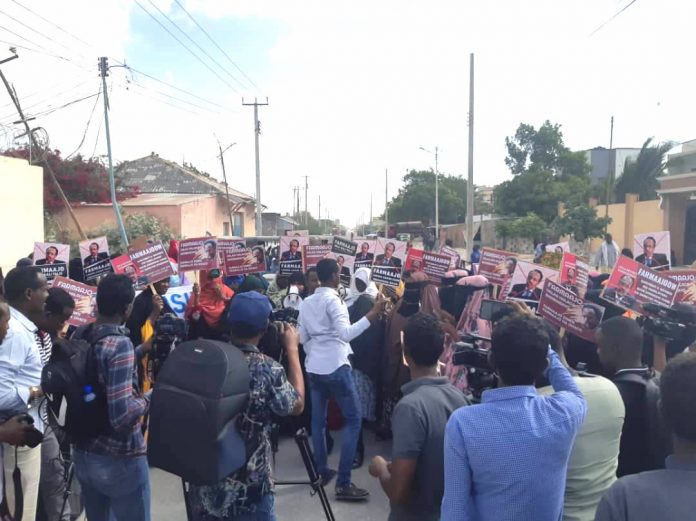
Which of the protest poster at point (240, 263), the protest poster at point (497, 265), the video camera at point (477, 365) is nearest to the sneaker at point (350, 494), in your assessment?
the video camera at point (477, 365)

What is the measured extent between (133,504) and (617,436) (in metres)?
2.27

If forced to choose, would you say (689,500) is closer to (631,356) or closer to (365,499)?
(631,356)

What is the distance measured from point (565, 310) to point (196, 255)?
3.97 meters

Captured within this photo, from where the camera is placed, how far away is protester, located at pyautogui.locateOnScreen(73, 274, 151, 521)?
2781 millimetres

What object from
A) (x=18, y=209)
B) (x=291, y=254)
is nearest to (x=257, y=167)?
(x=18, y=209)

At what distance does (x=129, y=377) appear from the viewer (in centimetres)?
281

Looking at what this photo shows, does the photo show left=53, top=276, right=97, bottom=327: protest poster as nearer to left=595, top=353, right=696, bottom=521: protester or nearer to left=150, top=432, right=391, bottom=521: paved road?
left=150, top=432, right=391, bottom=521: paved road

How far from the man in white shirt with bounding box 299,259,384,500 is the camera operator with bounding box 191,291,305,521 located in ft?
6.53

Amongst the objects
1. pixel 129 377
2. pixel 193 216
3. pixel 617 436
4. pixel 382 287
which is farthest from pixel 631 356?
pixel 193 216

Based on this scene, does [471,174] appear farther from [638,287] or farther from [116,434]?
[116,434]

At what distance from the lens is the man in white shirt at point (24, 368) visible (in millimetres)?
2998

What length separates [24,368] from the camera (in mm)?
3082

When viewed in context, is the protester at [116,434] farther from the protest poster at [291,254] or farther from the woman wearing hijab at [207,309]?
the protest poster at [291,254]

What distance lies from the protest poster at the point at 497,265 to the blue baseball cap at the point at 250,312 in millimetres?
4070
